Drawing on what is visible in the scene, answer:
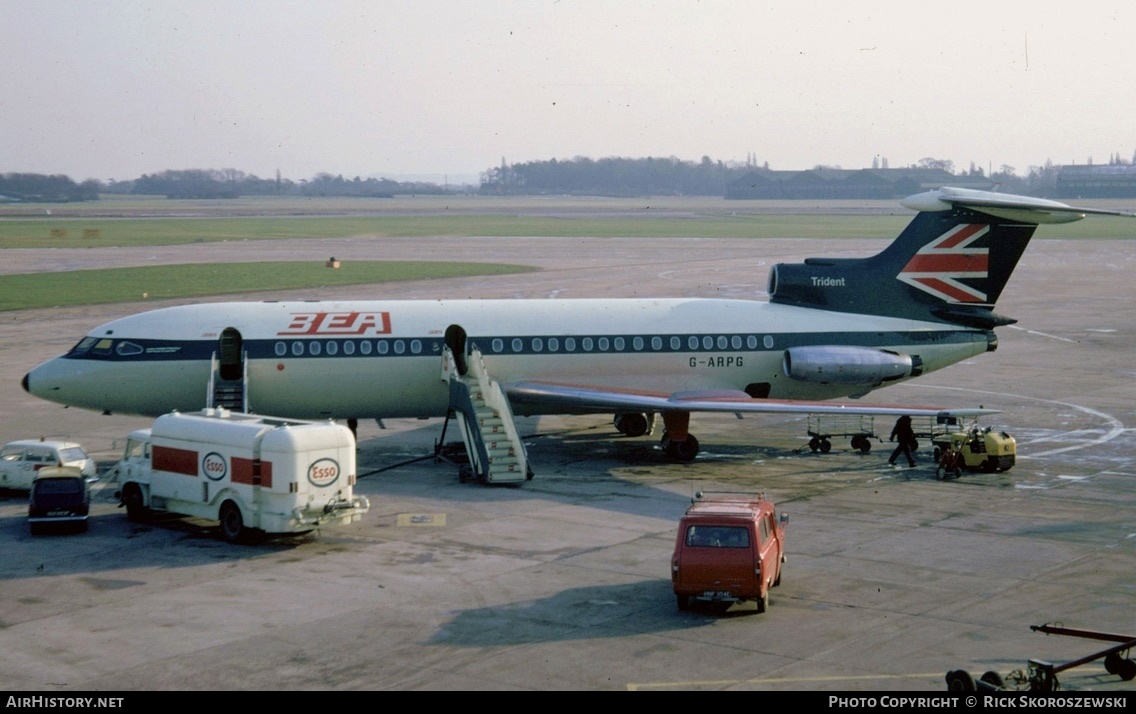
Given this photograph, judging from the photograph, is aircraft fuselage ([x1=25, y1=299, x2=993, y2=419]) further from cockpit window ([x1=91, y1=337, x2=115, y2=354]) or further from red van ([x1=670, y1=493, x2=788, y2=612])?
red van ([x1=670, y1=493, x2=788, y2=612])

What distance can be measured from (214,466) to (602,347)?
12868mm

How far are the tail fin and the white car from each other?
19.8 m

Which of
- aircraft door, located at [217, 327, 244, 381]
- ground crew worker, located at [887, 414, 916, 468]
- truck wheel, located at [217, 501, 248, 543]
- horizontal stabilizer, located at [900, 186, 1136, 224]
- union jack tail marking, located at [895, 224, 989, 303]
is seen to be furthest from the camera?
union jack tail marking, located at [895, 224, 989, 303]

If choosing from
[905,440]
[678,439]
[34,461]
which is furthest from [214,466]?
[905,440]

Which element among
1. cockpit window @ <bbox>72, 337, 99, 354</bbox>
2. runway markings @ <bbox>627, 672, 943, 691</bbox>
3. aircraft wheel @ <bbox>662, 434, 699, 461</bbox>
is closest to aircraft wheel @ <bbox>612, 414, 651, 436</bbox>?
aircraft wheel @ <bbox>662, 434, 699, 461</bbox>

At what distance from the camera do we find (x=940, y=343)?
38.3m

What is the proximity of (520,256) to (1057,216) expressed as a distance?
80795mm

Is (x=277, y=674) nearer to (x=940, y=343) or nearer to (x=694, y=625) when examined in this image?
(x=694, y=625)

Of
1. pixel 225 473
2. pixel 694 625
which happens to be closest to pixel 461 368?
pixel 225 473

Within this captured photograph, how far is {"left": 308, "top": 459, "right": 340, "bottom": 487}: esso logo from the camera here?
26.5m

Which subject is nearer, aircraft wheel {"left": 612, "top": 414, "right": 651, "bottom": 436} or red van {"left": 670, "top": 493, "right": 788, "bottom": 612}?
red van {"left": 670, "top": 493, "right": 788, "bottom": 612}

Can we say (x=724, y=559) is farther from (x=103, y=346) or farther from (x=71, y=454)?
(x=103, y=346)

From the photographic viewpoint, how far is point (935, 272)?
38.4 meters
